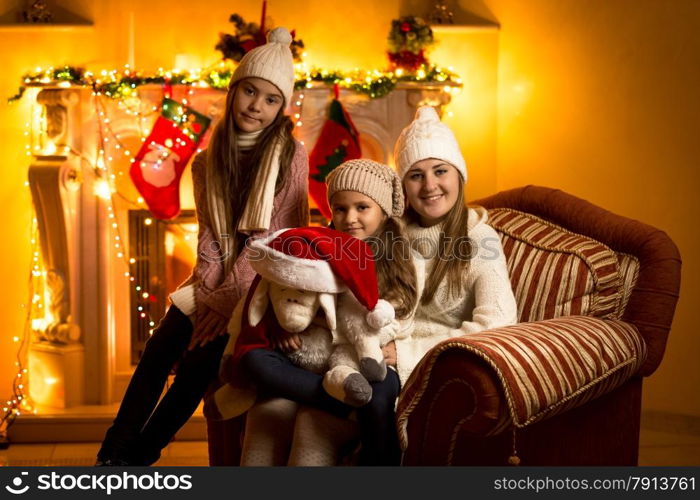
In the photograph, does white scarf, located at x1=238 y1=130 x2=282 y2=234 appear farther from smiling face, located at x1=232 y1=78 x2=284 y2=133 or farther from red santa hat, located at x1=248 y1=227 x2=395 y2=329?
red santa hat, located at x1=248 y1=227 x2=395 y2=329

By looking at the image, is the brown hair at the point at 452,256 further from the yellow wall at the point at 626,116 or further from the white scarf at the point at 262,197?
the yellow wall at the point at 626,116

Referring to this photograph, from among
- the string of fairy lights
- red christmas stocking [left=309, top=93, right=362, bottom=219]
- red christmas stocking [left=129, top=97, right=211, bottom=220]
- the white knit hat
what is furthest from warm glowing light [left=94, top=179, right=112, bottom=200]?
the white knit hat

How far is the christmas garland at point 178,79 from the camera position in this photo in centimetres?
404

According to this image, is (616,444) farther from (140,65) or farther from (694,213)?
(140,65)

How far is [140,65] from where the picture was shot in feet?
14.3

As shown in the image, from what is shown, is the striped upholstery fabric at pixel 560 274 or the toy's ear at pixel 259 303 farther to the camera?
the striped upholstery fabric at pixel 560 274

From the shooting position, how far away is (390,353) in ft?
7.05

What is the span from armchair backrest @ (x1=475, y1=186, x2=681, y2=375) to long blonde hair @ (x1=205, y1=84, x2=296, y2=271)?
29.1 inches

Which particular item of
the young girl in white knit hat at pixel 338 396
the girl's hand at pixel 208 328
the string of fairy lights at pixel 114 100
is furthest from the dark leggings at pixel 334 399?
the string of fairy lights at pixel 114 100

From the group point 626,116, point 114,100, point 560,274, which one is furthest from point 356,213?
point 114,100

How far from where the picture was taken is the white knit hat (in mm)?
2477

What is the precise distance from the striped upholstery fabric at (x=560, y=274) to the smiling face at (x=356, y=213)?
529 millimetres

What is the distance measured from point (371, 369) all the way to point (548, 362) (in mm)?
414
